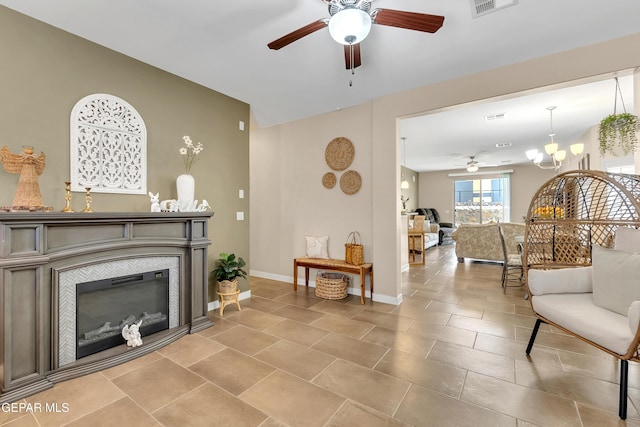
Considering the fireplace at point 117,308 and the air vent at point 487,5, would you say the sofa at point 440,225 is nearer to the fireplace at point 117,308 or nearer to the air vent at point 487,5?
the air vent at point 487,5

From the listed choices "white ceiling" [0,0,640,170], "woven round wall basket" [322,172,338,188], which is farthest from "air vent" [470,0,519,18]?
"woven round wall basket" [322,172,338,188]

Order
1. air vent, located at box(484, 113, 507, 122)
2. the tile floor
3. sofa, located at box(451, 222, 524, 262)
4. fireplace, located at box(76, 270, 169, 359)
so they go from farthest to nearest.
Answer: sofa, located at box(451, 222, 524, 262) < air vent, located at box(484, 113, 507, 122) < fireplace, located at box(76, 270, 169, 359) < the tile floor

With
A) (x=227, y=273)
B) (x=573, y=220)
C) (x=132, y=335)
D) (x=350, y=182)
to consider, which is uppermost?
(x=350, y=182)

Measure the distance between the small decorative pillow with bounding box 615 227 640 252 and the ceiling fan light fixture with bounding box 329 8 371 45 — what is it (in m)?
2.37

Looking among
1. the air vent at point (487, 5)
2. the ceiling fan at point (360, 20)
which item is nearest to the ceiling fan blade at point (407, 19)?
the ceiling fan at point (360, 20)

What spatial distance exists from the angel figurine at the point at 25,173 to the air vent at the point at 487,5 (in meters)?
3.39

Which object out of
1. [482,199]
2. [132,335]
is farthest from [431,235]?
[132,335]

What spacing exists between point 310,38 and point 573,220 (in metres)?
2.80

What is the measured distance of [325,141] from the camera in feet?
14.1

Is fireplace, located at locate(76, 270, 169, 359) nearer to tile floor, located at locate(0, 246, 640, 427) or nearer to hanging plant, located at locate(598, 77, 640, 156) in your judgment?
tile floor, located at locate(0, 246, 640, 427)

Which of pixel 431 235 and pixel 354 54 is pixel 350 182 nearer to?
pixel 354 54

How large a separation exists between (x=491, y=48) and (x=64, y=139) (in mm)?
3826

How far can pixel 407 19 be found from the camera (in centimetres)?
175

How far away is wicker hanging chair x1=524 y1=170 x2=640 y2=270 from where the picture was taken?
2.23m
